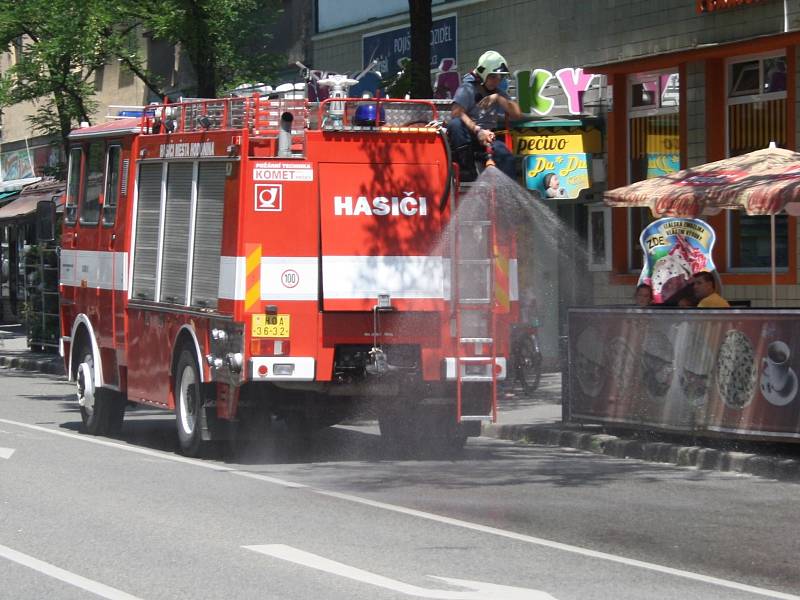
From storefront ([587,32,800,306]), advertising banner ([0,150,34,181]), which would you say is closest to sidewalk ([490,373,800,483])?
storefront ([587,32,800,306])

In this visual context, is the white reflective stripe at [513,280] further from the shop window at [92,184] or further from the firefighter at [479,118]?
the shop window at [92,184]

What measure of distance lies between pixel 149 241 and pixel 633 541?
706cm

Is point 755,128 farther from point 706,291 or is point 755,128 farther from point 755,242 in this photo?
point 706,291

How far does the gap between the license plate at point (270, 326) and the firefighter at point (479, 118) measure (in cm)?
208

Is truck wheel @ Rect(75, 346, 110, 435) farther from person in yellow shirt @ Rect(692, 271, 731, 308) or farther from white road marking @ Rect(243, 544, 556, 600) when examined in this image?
white road marking @ Rect(243, 544, 556, 600)

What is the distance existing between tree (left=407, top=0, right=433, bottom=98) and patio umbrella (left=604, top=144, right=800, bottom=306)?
12.4 ft

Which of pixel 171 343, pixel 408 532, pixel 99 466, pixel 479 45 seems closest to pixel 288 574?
pixel 408 532

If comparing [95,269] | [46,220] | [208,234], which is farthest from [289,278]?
[46,220]

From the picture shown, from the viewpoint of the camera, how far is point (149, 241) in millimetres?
15055

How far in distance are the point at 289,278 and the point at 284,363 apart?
710 millimetres

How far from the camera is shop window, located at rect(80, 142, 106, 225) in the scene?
16.2 m

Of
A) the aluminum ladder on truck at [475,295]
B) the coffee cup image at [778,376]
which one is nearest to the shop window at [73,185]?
the aluminum ladder on truck at [475,295]

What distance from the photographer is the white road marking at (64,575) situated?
25.2 ft

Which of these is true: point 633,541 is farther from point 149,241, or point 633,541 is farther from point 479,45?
point 479,45
